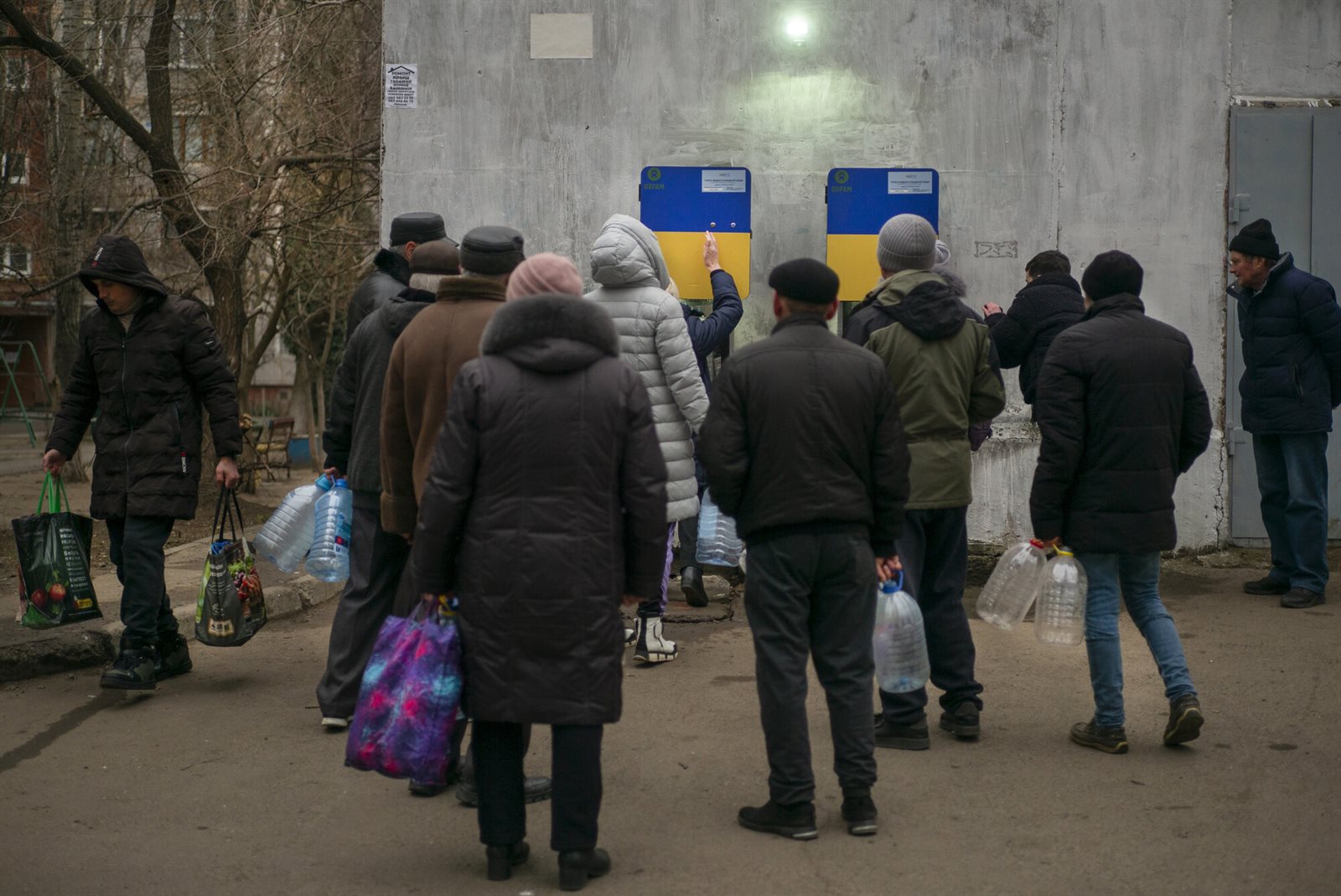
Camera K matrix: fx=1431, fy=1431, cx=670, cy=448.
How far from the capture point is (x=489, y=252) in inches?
190

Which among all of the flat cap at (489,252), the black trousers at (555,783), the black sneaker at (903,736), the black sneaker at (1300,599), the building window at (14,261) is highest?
the building window at (14,261)

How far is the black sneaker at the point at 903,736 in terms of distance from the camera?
5.25 meters

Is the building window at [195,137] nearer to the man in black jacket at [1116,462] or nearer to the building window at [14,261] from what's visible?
the building window at [14,261]

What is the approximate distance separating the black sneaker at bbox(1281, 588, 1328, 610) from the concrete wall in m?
1.32

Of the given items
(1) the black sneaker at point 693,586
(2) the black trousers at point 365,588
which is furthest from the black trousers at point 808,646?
(1) the black sneaker at point 693,586

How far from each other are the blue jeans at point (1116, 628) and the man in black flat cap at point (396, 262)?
2.95 metres

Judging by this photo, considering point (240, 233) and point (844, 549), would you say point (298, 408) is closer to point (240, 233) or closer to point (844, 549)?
point (240, 233)

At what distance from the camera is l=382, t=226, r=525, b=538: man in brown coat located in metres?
4.66

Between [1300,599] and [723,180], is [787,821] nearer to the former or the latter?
[1300,599]

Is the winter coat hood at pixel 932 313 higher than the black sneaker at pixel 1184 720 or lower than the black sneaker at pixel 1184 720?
higher

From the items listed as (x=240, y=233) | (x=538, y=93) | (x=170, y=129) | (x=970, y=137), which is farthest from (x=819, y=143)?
(x=170, y=129)

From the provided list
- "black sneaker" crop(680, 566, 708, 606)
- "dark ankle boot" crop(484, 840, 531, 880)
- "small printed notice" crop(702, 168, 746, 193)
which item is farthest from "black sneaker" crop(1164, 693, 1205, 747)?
"small printed notice" crop(702, 168, 746, 193)

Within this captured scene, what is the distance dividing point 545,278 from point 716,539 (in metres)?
3.31

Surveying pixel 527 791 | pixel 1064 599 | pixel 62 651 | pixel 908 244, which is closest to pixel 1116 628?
pixel 1064 599
